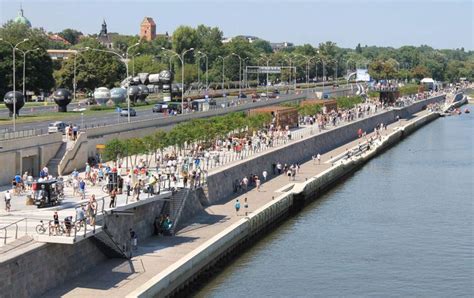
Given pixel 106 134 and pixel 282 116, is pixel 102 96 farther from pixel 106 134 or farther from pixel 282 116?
pixel 106 134

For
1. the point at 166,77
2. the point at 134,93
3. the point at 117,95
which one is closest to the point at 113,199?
the point at 117,95

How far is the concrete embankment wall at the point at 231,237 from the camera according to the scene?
105ft

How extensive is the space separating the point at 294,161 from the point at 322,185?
8302 millimetres

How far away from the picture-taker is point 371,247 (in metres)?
45.1

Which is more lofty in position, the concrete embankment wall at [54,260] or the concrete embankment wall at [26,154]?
the concrete embankment wall at [26,154]

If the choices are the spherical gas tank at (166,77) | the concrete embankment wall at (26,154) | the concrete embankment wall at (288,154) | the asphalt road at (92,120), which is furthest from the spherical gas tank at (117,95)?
the concrete embankment wall at (26,154)

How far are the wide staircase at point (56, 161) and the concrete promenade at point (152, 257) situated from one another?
8.78 meters

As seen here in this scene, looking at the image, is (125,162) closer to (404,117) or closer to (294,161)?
(294,161)

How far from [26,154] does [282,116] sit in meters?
44.3

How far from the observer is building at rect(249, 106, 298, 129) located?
283ft

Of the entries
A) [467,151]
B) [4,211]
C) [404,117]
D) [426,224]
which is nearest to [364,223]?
[426,224]

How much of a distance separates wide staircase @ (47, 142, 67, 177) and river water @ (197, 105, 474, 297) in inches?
474

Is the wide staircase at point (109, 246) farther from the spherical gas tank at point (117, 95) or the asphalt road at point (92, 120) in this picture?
the spherical gas tank at point (117, 95)

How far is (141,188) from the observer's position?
3972 centimetres
